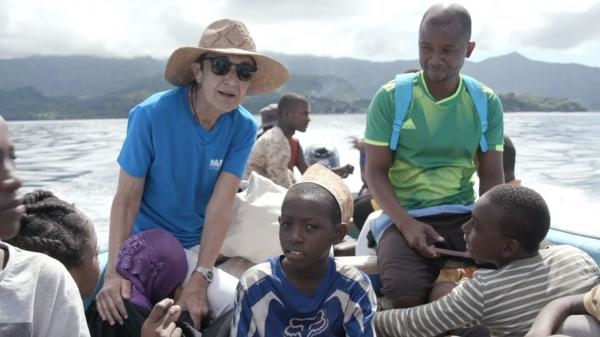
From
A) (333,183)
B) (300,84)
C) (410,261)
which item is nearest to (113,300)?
(333,183)

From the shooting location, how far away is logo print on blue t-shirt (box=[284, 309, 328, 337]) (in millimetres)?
1636

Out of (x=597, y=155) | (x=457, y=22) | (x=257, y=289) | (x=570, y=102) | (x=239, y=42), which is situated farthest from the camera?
(x=570, y=102)

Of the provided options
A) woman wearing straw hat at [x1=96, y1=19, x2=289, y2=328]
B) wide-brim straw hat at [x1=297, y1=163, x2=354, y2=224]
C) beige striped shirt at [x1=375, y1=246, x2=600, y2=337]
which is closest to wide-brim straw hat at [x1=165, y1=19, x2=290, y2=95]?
woman wearing straw hat at [x1=96, y1=19, x2=289, y2=328]

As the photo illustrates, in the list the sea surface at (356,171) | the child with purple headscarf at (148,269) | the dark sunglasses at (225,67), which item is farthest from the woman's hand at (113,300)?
the sea surface at (356,171)

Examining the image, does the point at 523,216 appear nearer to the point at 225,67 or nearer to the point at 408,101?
the point at 408,101

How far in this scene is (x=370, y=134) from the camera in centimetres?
225

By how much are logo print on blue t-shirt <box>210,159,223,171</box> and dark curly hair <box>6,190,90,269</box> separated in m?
0.67

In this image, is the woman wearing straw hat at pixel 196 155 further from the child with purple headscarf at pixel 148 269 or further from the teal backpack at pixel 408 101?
the teal backpack at pixel 408 101

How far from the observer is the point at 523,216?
5.39 ft

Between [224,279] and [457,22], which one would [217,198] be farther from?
[457,22]

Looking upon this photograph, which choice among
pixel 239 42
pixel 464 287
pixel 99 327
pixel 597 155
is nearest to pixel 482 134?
pixel 464 287

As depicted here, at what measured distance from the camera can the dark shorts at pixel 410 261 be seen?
197 centimetres

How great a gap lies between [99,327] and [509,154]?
2.29 meters

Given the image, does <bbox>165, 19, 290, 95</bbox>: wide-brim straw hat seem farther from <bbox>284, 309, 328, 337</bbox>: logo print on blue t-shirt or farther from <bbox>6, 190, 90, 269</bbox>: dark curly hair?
<bbox>284, 309, 328, 337</bbox>: logo print on blue t-shirt
